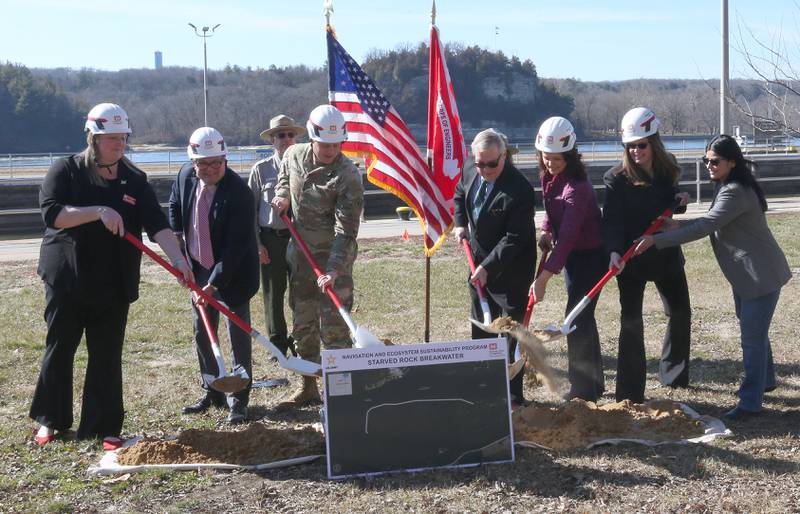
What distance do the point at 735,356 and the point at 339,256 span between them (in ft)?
12.0

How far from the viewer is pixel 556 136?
245 inches

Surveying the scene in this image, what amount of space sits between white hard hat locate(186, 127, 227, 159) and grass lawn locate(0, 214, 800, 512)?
1.76 metres

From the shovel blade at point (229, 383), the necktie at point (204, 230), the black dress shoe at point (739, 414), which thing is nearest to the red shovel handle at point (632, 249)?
the black dress shoe at point (739, 414)

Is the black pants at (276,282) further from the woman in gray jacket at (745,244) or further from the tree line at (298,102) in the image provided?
the tree line at (298,102)

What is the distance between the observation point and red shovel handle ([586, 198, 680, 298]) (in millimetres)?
6238

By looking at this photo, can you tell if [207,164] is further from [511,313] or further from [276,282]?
[511,313]

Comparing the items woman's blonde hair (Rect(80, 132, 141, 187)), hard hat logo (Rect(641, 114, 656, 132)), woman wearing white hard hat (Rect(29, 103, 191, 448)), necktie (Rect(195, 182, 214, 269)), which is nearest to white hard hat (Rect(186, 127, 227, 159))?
necktie (Rect(195, 182, 214, 269))

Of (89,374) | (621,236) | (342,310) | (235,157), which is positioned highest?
(235,157)

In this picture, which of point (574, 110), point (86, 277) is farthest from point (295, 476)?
point (574, 110)

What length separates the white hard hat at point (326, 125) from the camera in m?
6.36

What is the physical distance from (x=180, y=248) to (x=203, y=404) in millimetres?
1148

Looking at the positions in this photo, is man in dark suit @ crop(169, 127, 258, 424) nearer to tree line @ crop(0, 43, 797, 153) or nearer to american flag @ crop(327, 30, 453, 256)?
american flag @ crop(327, 30, 453, 256)

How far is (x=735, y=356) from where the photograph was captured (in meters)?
8.23

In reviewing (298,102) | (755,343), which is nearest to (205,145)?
(755,343)
